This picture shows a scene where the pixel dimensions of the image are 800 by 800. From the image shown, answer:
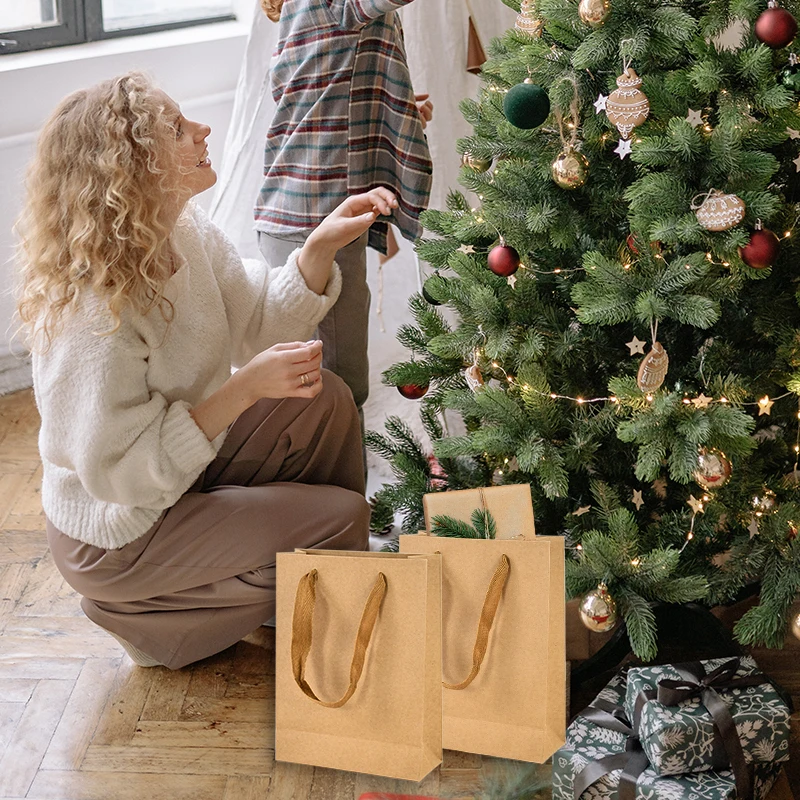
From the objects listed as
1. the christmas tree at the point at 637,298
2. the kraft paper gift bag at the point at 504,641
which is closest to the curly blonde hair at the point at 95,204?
the christmas tree at the point at 637,298

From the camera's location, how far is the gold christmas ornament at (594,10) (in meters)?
1.23

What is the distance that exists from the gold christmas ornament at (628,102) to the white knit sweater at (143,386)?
65cm

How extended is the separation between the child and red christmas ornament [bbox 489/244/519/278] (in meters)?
0.36

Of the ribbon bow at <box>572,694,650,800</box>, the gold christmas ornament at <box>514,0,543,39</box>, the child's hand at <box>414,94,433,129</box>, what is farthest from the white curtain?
the ribbon bow at <box>572,694,650,800</box>

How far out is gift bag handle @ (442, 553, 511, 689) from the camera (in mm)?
1199

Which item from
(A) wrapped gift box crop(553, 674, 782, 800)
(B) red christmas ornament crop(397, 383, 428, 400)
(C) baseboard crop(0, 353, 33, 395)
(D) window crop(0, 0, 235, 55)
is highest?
(D) window crop(0, 0, 235, 55)

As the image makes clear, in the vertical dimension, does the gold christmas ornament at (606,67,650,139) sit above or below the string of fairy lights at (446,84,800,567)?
above

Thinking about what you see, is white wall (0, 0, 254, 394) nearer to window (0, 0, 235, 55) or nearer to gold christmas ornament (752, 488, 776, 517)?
window (0, 0, 235, 55)

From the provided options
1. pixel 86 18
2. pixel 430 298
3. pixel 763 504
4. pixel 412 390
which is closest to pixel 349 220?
pixel 430 298

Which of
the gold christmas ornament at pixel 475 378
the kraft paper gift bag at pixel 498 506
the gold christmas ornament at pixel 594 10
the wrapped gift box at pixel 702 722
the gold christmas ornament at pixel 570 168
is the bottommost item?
the wrapped gift box at pixel 702 722

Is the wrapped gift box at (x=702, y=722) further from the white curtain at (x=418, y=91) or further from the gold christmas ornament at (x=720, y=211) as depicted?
the white curtain at (x=418, y=91)

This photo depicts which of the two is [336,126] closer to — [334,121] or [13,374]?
[334,121]

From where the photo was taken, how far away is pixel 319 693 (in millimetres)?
1230

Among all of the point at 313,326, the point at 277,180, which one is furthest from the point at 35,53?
the point at 313,326
